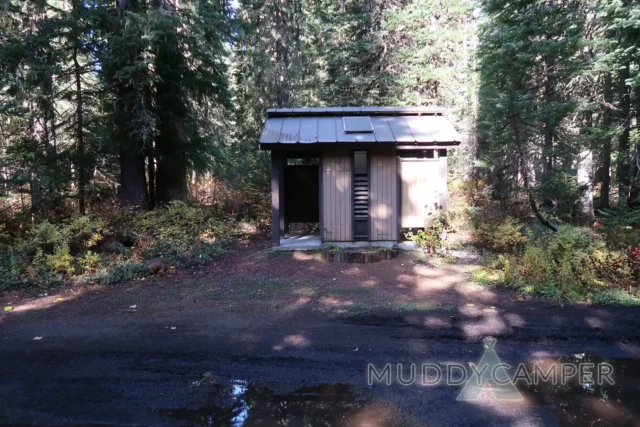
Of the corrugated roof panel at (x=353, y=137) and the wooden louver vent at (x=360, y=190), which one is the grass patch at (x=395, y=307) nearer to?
the wooden louver vent at (x=360, y=190)

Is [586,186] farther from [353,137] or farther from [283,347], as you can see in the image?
[283,347]

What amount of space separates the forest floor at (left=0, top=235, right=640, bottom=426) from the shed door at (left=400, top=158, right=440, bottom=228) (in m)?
2.30

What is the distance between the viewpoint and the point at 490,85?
38.5 feet

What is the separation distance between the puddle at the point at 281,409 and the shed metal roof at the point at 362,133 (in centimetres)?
626

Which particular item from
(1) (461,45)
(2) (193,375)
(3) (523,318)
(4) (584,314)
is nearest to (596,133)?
(4) (584,314)

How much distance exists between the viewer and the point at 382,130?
9.60 meters

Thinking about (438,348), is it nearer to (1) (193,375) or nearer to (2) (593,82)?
(1) (193,375)

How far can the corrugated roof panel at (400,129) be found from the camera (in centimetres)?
916

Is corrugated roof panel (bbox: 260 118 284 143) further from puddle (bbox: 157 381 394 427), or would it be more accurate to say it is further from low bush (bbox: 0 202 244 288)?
puddle (bbox: 157 381 394 427)

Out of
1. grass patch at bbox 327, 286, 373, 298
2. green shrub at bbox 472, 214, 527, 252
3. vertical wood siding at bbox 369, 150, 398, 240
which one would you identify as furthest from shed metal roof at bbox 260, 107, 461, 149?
grass patch at bbox 327, 286, 373, 298

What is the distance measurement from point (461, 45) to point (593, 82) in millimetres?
9723

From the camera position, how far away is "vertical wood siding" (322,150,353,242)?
962cm

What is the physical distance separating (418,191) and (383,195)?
896 mm

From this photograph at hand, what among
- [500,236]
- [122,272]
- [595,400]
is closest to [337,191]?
[500,236]
